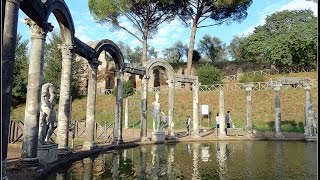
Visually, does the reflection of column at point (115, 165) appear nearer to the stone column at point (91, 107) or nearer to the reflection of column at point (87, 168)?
the reflection of column at point (87, 168)

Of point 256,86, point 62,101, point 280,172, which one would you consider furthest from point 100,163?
point 256,86

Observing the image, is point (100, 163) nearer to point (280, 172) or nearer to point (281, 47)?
point (280, 172)

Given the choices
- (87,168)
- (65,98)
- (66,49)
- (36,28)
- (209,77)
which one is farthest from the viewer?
(209,77)

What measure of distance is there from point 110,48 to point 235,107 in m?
16.5

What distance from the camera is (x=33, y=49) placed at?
8.06 m

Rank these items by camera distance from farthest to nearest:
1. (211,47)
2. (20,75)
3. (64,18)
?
(211,47) < (20,75) < (64,18)

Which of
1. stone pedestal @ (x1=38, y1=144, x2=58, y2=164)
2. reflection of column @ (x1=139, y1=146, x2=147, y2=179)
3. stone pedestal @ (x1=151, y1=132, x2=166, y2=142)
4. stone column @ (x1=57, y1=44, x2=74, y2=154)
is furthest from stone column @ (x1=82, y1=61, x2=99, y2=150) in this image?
stone pedestal @ (x1=151, y1=132, x2=166, y2=142)

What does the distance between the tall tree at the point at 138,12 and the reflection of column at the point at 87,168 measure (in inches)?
922

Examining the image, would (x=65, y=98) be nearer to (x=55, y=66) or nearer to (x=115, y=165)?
(x=115, y=165)

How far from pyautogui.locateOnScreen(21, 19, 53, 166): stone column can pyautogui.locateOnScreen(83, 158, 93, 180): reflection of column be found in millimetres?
1176

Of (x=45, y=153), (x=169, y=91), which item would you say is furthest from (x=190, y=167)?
(x=169, y=91)

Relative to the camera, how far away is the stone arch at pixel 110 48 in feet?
41.3

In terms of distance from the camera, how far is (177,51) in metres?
62.7

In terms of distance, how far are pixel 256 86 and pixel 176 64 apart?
15072 mm
